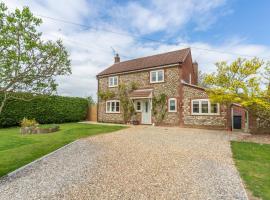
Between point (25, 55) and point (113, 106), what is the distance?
17.1m

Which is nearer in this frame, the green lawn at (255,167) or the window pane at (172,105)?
the green lawn at (255,167)

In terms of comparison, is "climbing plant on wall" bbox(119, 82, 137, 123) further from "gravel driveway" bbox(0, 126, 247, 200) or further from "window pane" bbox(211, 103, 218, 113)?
"gravel driveway" bbox(0, 126, 247, 200)

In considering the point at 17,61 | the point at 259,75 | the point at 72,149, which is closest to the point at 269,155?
the point at 259,75

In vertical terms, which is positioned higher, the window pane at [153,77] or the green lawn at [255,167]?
the window pane at [153,77]

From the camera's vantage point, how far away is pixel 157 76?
1883 cm

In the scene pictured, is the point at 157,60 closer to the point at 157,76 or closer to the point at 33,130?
the point at 157,76

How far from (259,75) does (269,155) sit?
21.6 ft

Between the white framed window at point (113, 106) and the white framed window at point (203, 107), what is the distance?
8.91 metres

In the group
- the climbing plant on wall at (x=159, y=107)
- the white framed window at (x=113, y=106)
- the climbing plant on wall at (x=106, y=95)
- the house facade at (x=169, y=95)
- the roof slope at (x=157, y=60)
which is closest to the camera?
the house facade at (x=169, y=95)

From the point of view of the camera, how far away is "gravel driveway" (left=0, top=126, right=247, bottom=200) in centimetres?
417

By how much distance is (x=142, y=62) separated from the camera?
851 inches

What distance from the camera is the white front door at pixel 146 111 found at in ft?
62.8

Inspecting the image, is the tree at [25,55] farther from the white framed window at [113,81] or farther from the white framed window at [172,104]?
the white framed window at [113,81]

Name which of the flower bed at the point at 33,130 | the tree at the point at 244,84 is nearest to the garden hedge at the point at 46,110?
the flower bed at the point at 33,130
